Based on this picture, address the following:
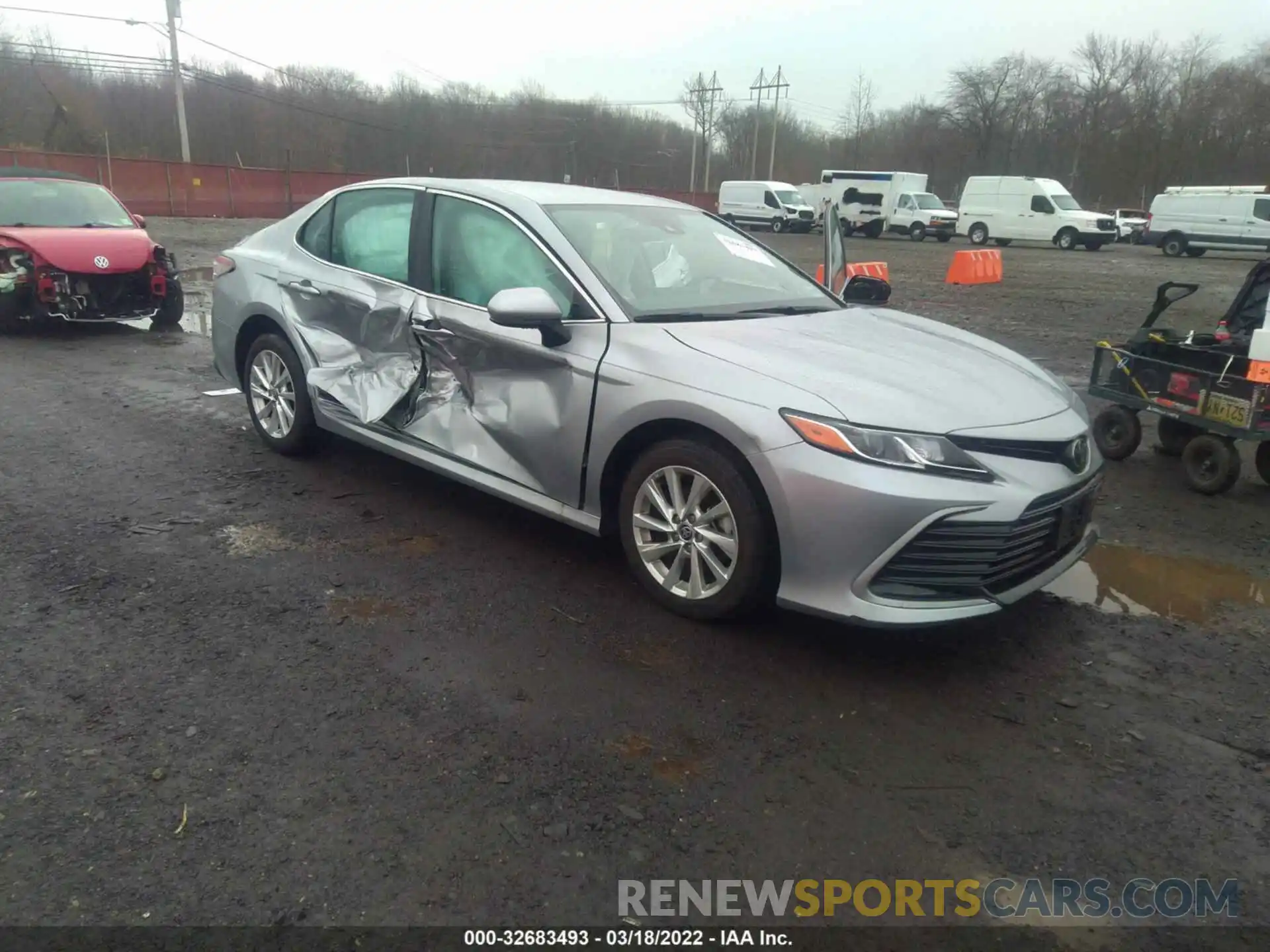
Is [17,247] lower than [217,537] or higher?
higher

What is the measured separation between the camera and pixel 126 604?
374 centimetres

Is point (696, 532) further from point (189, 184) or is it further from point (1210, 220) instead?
point (189, 184)

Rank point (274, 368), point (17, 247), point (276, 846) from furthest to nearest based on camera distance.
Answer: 1. point (17, 247)
2. point (274, 368)
3. point (276, 846)

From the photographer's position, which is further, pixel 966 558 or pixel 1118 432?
pixel 1118 432

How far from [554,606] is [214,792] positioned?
1.54m

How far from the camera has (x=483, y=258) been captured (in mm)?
4418

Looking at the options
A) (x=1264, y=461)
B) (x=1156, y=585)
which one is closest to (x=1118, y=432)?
(x=1264, y=461)

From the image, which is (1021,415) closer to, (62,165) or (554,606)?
(554,606)

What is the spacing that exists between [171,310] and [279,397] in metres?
6.07

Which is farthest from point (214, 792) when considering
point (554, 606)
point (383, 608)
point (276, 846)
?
point (554, 606)

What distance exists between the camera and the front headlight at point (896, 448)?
318 cm

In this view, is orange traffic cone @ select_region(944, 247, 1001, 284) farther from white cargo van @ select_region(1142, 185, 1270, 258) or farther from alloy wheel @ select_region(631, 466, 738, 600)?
alloy wheel @ select_region(631, 466, 738, 600)

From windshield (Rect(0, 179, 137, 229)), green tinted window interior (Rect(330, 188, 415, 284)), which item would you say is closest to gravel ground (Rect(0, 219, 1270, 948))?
green tinted window interior (Rect(330, 188, 415, 284))

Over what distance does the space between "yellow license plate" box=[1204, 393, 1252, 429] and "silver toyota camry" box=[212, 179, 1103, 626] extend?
1933mm
